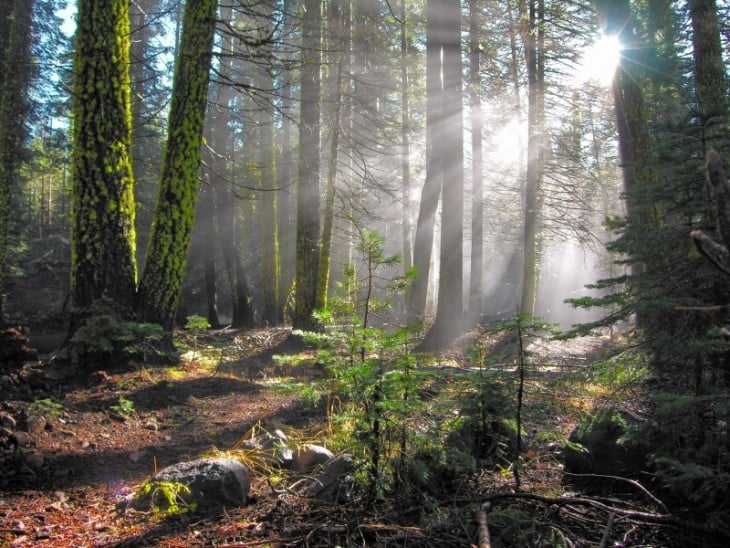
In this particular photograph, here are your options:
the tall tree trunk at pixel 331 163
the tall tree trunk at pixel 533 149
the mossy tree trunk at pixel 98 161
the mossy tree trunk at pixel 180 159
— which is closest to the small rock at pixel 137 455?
the mossy tree trunk at pixel 98 161

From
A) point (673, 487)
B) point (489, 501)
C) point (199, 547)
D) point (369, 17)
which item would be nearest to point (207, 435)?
point (199, 547)

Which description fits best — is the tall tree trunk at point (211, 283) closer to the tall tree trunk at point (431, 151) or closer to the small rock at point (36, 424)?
the tall tree trunk at point (431, 151)

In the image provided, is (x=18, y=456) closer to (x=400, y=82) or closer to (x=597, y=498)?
→ (x=597, y=498)

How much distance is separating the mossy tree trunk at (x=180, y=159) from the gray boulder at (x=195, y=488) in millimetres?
3710

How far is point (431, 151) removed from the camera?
40.2 ft

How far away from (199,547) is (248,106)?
69.9ft

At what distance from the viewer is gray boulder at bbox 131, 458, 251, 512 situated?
9.37 ft

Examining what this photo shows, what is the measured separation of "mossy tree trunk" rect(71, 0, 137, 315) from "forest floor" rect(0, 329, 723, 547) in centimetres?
120

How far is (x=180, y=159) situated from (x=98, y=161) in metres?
1.08

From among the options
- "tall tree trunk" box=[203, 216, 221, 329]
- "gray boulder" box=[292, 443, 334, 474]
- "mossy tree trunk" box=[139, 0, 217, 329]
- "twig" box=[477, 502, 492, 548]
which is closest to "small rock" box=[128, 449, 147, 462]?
"gray boulder" box=[292, 443, 334, 474]

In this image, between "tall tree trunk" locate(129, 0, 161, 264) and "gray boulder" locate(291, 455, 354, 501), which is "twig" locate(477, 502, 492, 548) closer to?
"gray boulder" locate(291, 455, 354, 501)

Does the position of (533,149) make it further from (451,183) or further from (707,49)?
(707,49)

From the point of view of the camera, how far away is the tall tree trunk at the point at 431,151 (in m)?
11.3

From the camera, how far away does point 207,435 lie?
4414 millimetres
